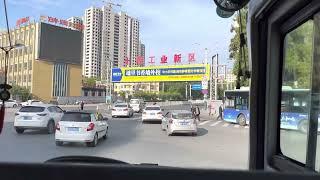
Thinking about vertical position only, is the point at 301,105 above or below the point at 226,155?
above

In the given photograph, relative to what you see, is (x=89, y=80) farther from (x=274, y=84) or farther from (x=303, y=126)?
(x=303, y=126)

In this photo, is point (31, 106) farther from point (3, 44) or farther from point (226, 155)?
point (3, 44)

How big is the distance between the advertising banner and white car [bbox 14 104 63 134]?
34.5 metres

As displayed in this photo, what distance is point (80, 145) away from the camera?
20.6 m

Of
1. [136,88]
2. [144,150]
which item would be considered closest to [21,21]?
[144,150]

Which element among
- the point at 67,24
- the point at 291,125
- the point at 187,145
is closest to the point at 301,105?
the point at 291,125

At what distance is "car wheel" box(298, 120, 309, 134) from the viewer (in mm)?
2893

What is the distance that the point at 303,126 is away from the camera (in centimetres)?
297

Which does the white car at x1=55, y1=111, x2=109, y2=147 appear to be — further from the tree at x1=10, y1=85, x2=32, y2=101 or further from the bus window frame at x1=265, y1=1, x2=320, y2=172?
the bus window frame at x1=265, y1=1, x2=320, y2=172

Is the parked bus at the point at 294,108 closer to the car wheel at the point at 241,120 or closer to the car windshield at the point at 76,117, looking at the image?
the car windshield at the point at 76,117

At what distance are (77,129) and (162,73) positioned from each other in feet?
152

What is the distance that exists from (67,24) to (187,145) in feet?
59.1

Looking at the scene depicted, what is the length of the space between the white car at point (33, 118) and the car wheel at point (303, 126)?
77.9 ft

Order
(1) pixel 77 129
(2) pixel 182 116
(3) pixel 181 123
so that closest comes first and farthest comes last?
(1) pixel 77 129
(3) pixel 181 123
(2) pixel 182 116
